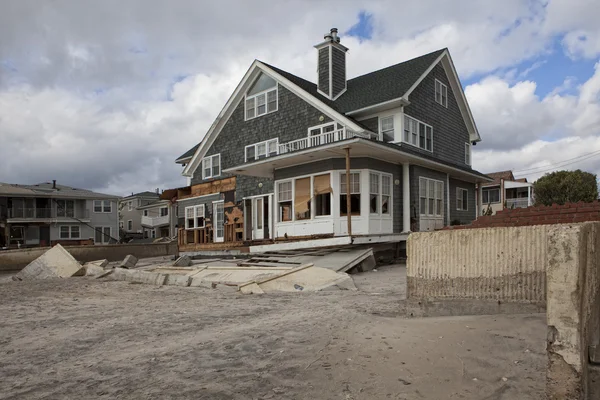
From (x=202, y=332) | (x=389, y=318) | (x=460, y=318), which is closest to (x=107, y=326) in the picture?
(x=202, y=332)

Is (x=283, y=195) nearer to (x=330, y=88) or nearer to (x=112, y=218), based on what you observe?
(x=330, y=88)

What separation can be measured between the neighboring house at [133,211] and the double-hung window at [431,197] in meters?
51.6

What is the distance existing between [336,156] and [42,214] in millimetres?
38169

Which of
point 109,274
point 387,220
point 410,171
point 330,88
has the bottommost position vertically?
point 109,274

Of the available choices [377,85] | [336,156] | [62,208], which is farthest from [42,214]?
[336,156]

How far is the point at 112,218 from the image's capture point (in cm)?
4869

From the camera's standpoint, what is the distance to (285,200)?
17.8 meters

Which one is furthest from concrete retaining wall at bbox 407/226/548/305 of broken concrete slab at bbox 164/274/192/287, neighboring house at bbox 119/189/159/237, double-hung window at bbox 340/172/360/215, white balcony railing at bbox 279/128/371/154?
neighboring house at bbox 119/189/159/237

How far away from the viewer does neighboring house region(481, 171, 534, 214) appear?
47.1m

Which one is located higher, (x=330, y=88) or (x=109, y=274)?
(x=330, y=88)

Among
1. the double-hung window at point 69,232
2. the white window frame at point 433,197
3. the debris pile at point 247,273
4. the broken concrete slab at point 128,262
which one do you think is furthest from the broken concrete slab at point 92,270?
the double-hung window at point 69,232

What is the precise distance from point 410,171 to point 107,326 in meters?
13.6

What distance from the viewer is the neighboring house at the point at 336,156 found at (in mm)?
16156

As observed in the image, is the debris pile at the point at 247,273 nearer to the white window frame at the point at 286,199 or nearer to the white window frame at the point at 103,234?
the white window frame at the point at 286,199
